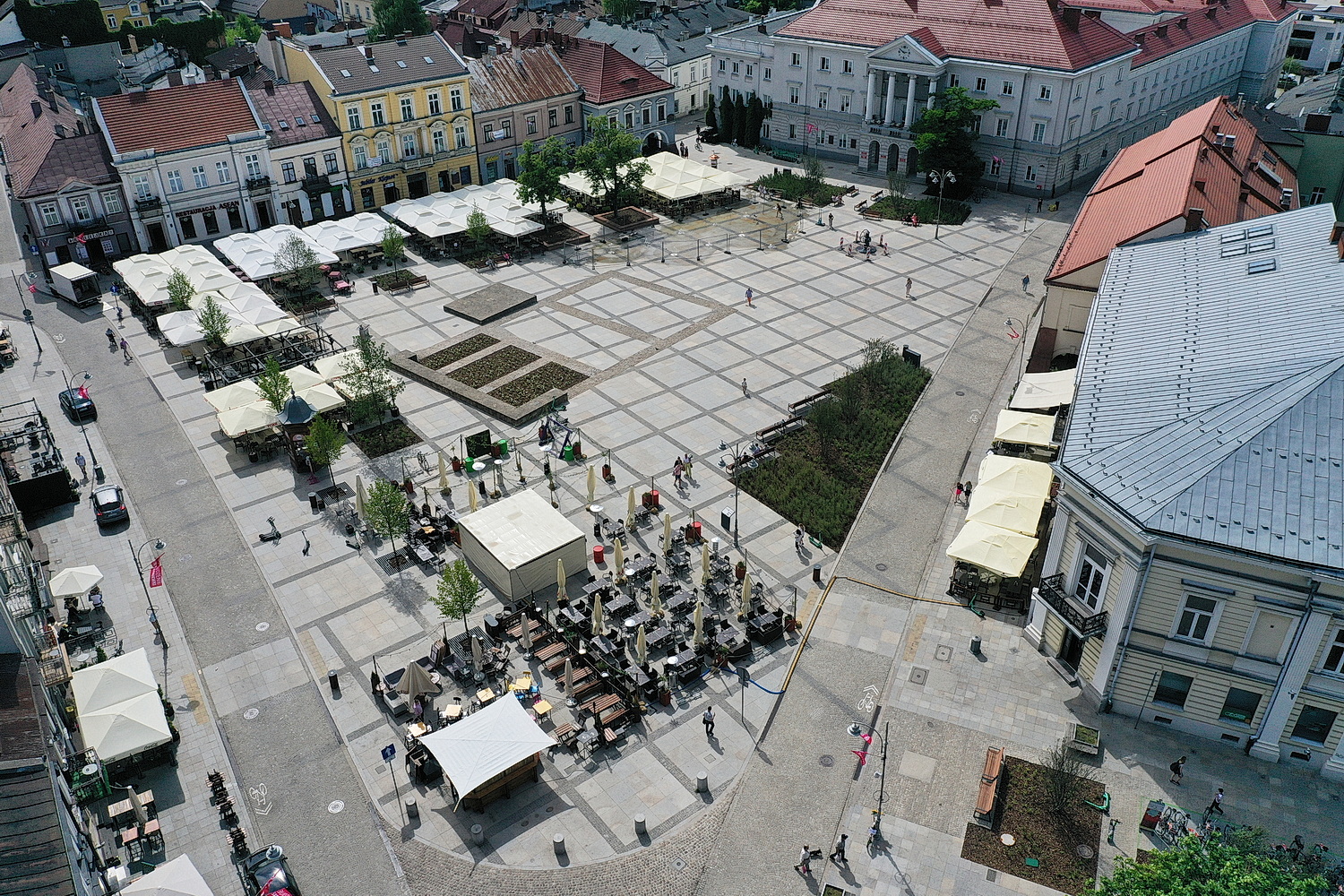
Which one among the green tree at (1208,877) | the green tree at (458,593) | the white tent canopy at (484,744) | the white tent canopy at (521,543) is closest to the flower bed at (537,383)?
the white tent canopy at (521,543)

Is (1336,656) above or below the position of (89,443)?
above

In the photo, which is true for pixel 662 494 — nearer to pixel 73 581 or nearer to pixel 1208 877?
pixel 73 581

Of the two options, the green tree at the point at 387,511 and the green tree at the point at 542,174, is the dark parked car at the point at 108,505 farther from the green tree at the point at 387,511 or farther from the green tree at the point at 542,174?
the green tree at the point at 542,174

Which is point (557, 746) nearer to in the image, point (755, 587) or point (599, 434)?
point (755, 587)

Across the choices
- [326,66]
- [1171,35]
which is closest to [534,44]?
[326,66]

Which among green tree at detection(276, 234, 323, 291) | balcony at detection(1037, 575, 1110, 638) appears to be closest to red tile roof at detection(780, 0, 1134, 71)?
green tree at detection(276, 234, 323, 291)

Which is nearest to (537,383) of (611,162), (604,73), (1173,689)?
(611,162)
